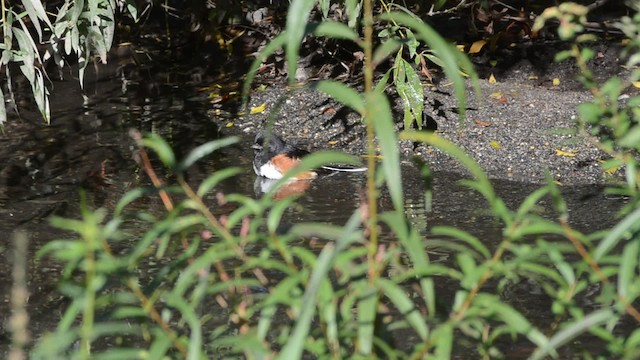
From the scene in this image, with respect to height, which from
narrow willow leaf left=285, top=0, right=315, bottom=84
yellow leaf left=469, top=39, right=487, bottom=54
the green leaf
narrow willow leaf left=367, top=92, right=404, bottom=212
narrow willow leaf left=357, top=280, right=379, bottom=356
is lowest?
yellow leaf left=469, top=39, right=487, bottom=54

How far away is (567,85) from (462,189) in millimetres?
2716

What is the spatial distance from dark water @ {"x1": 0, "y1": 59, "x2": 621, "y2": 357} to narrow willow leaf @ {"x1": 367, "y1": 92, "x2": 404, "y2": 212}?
277 centimetres

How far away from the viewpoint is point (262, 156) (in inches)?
310

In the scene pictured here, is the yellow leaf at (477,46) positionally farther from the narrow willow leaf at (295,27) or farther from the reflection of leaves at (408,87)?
the narrow willow leaf at (295,27)

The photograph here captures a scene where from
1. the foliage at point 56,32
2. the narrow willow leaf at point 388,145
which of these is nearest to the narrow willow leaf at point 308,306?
the narrow willow leaf at point 388,145

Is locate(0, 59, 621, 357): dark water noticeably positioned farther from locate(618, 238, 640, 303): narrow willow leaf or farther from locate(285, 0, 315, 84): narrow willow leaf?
locate(285, 0, 315, 84): narrow willow leaf

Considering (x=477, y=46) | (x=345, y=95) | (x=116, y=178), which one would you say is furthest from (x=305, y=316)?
(x=477, y=46)

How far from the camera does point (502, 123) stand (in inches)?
331

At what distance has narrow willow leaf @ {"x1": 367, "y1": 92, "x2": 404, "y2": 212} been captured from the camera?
2125 millimetres

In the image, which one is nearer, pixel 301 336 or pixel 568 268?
pixel 301 336

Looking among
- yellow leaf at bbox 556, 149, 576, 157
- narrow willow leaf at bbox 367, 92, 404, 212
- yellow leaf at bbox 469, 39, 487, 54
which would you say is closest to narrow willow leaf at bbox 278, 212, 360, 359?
narrow willow leaf at bbox 367, 92, 404, 212

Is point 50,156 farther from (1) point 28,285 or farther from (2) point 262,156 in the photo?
(1) point 28,285

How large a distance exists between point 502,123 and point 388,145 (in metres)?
6.41

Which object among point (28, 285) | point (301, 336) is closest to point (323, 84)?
point (301, 336)
